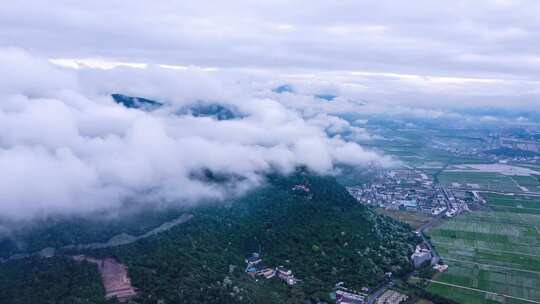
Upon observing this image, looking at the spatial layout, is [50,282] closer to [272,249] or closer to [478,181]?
[272,249]

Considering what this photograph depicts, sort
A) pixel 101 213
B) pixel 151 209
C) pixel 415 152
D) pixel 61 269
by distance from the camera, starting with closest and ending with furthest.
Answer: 1. pixel 61 269
2. pixel 101 213
3. pixel 151 209
4. pixel 415 152

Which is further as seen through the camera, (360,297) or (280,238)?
(280,238)

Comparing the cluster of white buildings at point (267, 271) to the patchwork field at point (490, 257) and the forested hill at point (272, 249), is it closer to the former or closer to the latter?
the forested hill at point (272, 249)

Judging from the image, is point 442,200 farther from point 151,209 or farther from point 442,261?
point 151,209

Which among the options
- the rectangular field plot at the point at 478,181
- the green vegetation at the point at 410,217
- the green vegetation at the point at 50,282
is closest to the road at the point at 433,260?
the green vegetation at the point at 410,217

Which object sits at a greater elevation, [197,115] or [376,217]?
[197,115]

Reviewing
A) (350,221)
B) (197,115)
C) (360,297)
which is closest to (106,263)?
(360,297)

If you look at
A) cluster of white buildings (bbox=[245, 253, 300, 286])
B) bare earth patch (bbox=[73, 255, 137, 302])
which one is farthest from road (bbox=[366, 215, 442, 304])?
bare earth patch (bbox=[73, 255, 137, 302])

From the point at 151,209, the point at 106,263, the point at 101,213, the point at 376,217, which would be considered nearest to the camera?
the point at 106,263
